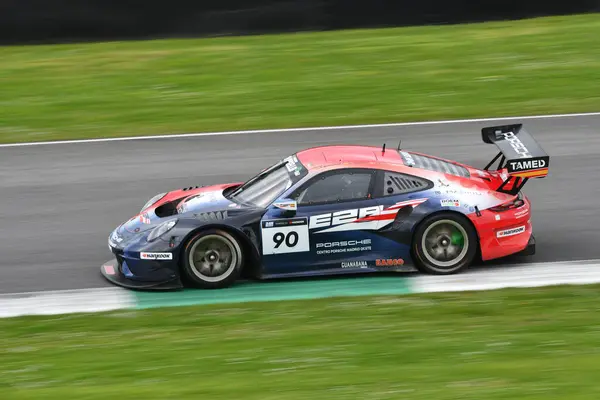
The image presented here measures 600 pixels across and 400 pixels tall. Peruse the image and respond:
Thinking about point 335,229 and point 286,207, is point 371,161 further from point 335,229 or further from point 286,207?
point 286,207

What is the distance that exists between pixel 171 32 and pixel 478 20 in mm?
5999

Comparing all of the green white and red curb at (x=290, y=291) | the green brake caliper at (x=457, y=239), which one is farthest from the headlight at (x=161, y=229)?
the green brake caliper at (x=457, y=239)

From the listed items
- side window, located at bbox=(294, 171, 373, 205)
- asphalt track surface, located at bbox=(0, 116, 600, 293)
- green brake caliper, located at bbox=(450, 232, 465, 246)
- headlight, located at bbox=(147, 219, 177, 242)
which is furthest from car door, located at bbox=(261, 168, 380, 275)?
asphalt track surface, located at bbox=(0, 116, 600, 293)

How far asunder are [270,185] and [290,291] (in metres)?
1.12

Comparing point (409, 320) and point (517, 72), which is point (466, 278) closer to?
point (409, 320)

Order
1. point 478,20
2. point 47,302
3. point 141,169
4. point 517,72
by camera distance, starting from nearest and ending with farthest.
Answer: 1. point 47,302
2. point 141,169
3. point 517,72
4. point 478,20

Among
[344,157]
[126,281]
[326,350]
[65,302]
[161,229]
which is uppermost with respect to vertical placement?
[344,157]

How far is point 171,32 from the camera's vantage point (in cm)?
1962

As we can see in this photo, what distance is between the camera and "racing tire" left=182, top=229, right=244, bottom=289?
32.7 ft

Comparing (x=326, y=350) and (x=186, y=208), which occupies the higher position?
(x=186, y=208)

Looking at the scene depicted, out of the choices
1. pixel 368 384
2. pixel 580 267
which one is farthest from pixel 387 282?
pixel 368 384

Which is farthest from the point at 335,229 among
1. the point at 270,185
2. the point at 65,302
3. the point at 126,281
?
the point at 65,302

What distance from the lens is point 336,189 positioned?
10047 mm

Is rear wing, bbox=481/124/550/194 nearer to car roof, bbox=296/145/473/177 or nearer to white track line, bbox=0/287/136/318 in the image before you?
car roof, bbox=296/145/473/177
